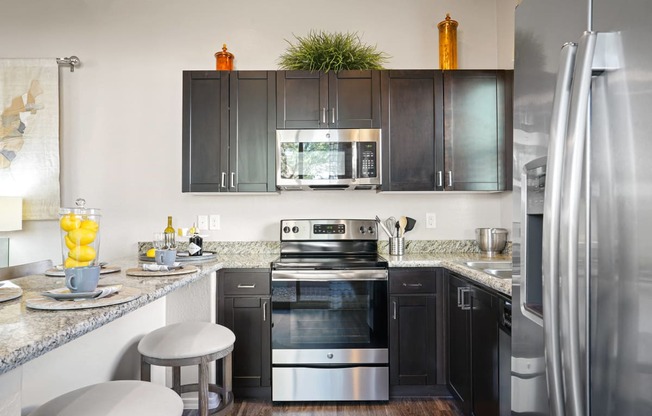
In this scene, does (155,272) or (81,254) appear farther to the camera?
(155,272)

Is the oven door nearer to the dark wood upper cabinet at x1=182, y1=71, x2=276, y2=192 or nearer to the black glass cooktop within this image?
the black glass cooktop

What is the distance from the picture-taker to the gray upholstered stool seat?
37.5 inches

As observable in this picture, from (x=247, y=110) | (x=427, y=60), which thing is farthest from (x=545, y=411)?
(x=427, y=60)

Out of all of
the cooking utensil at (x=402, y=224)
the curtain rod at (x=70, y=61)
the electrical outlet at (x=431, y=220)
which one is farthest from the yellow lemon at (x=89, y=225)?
the curtain rod at (x=70, y=61)

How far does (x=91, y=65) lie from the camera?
3.11m

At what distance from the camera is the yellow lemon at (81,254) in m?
1.19

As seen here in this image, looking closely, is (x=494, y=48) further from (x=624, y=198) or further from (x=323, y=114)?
(x=624, y=198)

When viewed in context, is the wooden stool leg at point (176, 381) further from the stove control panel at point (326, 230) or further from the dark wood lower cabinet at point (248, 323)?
the stove control panel at point (326, 230)

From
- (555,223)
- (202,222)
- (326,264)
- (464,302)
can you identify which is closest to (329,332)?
(326,264)

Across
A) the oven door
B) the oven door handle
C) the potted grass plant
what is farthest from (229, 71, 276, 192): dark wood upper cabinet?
the oven door

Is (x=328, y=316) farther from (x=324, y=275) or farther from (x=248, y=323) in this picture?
(x=248, y=323)

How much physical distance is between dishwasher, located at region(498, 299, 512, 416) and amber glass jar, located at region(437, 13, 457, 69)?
6.28 ft

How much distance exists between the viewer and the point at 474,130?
273 cm

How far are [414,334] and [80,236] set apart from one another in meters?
1.94
